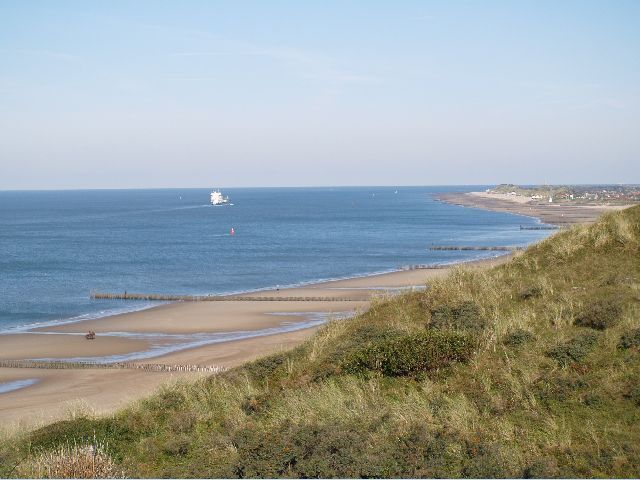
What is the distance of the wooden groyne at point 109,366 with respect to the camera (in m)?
29.2

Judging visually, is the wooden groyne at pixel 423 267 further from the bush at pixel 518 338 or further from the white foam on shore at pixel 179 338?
the bush at pixel 518 338

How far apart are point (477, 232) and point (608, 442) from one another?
95512 mm

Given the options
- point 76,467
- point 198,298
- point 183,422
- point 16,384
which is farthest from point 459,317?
point 198,298

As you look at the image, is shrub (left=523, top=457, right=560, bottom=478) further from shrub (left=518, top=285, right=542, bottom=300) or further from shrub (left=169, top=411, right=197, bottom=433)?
shrub (left=518, top=285, right=542, bottom=300)

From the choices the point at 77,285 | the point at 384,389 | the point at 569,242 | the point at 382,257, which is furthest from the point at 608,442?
the point at 382,257

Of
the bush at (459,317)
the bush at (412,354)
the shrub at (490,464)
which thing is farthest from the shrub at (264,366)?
the shrub at (490,464)

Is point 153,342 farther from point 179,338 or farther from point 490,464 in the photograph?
point 490,464

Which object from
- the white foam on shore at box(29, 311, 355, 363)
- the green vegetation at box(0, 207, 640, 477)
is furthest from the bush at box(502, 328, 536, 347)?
the white foam on shore at box(29, 311, 355, 363)

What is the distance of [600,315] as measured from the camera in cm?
1694

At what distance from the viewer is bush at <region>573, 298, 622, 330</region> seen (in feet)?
54.9

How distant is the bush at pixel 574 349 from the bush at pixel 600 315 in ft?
3.89

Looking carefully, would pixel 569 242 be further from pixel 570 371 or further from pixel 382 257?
pixel 382 257

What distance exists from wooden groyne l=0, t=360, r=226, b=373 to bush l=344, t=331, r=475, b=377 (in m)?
13.7

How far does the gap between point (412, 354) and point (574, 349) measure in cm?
334
